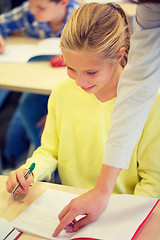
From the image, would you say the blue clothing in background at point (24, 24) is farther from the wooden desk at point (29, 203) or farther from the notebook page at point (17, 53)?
the wooden desk at point (29, 203)

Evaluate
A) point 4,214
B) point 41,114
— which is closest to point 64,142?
point 4,214

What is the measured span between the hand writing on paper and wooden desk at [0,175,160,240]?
0.08 metres

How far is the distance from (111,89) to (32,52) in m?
1.11

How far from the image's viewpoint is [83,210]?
81cm

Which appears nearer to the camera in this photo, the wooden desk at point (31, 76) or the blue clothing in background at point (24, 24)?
the wooden desk at point (31, 76)

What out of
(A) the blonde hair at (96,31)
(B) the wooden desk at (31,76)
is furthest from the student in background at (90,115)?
(B) the wooden desk at (31,76)

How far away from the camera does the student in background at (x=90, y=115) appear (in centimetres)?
100

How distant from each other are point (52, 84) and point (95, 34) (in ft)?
2.41

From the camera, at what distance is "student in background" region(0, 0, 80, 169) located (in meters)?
2.15

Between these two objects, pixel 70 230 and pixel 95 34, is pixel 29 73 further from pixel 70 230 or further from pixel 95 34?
pixel 70 230

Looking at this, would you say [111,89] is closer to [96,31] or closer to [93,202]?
[96,31]

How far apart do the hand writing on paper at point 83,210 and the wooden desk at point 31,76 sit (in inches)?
35.3

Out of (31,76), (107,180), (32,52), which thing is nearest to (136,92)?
(107,180)

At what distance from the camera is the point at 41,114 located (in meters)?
2.16
